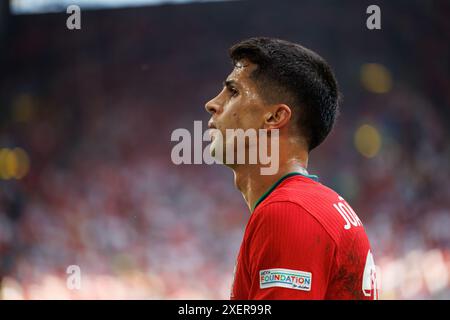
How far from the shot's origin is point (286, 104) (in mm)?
2510

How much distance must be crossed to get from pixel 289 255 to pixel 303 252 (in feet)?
0.16

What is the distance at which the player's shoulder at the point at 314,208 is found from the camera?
2086 millimetres

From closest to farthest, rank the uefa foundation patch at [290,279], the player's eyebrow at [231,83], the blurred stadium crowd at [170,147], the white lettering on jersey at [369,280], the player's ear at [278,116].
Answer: the uefa foundation patch at [290,279] → the white lettering on jersey at [369,280] → the player's ear at [278,116] → the player's eyebrow at [231,83] → the blurred stadium crowd at [170,147]

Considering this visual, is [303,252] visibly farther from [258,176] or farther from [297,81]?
[297,81]

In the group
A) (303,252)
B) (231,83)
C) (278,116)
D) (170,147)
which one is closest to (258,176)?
(278,116)

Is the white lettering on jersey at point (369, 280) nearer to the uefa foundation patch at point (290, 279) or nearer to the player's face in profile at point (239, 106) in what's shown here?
the uefa foundation patch at point (290, 279)

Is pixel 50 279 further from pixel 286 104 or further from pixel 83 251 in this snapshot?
pixel 286 104

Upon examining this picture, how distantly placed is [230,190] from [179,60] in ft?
8.52

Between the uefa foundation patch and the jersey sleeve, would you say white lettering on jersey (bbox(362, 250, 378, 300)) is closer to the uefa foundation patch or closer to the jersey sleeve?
the jersey sleeve

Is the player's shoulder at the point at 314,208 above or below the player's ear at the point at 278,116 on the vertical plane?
below

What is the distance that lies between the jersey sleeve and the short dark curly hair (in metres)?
0.57

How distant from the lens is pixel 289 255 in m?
2.00

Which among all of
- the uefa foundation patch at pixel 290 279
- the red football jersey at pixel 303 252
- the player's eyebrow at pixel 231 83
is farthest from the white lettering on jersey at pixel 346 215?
the player's eyebrow at pixel 231 83

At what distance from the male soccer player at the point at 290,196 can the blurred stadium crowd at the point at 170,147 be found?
715 cm
